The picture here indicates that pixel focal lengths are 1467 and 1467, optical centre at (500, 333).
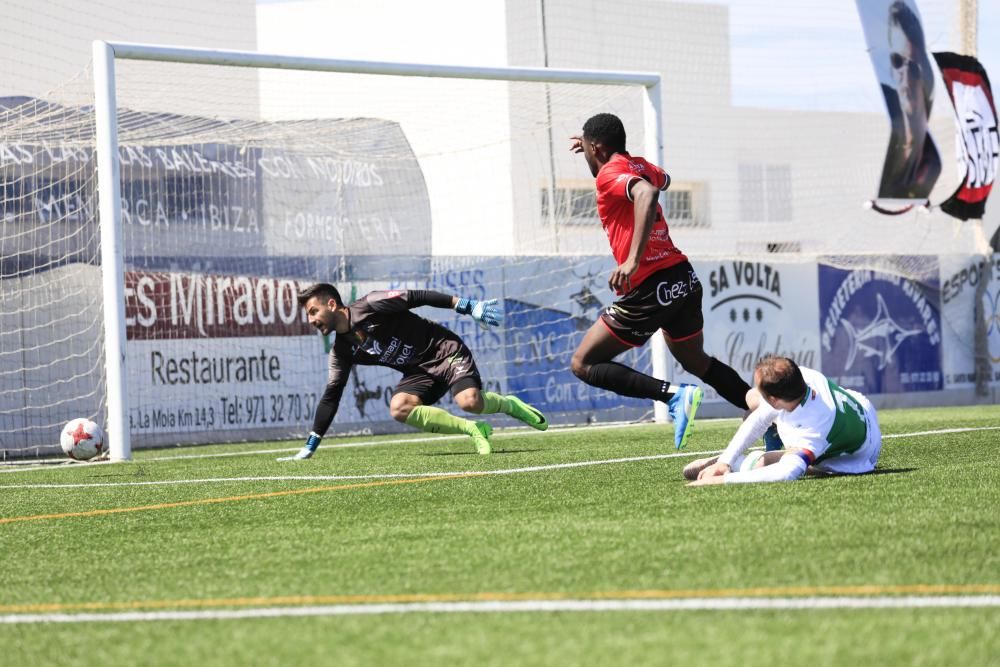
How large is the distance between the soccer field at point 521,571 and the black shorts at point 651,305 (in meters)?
0.77

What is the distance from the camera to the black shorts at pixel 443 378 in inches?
432

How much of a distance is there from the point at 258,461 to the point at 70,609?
681cm

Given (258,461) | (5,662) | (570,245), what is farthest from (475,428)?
(570,245)

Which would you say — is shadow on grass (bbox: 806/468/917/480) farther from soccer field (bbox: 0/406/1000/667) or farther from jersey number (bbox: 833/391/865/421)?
jersey number (bbox: 833/391/865/421)

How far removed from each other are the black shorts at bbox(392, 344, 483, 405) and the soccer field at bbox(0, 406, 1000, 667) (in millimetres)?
2817

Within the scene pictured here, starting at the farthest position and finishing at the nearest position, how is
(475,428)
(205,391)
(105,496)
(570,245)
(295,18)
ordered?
1. (295,18)
2. (570,245)
3. (205,391)
4. (475,428)
5. (105,496)

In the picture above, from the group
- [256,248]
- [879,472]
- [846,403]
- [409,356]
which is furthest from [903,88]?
[846,403]

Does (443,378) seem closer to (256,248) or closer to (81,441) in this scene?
(81,441)

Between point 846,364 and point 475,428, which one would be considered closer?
point 475,428

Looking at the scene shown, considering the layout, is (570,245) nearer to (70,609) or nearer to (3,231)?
(3,231)

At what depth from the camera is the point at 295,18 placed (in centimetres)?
3116

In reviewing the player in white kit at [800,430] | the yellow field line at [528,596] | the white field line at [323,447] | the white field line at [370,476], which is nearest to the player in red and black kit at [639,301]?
the white field line at [370,476]

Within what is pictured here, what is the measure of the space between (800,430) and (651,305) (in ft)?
5.80

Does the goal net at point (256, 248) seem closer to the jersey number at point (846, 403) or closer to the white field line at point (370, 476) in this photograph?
the white field line at point (370, 476)
